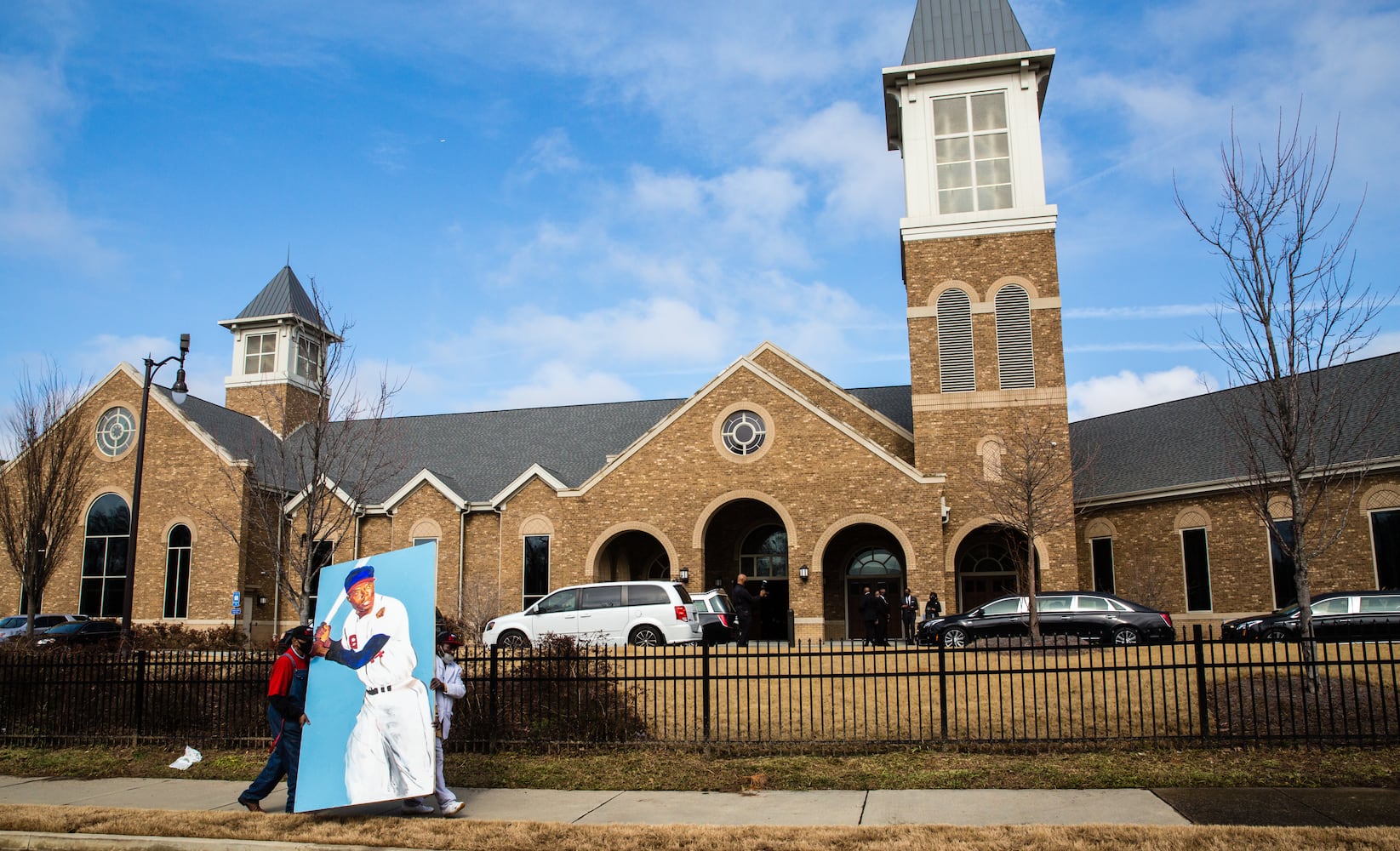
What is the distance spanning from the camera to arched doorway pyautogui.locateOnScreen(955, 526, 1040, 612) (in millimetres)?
30250

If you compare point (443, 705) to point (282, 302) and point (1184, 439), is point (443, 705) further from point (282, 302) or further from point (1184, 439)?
point (282, 302)

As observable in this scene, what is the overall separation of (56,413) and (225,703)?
17.5 meters

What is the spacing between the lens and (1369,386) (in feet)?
89.8

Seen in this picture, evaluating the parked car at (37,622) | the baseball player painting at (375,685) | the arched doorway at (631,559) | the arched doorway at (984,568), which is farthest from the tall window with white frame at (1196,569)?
the parked car at (37,622)

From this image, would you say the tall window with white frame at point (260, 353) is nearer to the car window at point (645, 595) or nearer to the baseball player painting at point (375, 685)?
the car window at point (645, 595)

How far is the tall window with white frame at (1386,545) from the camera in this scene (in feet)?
79.4

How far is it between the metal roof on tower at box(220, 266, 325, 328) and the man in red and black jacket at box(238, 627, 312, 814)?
3703cm

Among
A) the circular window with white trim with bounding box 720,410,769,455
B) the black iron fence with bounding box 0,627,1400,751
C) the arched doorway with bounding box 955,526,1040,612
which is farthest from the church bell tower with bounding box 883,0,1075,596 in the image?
the black iron fence with bounding box 0,627,1400,751

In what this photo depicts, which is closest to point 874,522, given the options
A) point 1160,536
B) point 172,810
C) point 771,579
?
point 771,579

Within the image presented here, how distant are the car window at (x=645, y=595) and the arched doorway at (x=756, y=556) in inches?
376

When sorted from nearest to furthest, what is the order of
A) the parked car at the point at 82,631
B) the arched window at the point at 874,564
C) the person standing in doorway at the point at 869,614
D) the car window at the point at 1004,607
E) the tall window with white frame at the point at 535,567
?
the car window at the point at 1004,607, the person standing in doorway at the point at 869,614, the parked car at the point at 82,631, the arched window at the point at 874,564, the tall window with white frame at the point at 535,567

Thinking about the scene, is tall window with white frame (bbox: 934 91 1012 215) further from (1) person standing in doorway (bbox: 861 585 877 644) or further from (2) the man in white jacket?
(2) the man in white jacket

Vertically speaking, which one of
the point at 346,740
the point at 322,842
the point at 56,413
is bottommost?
the point at 322,842

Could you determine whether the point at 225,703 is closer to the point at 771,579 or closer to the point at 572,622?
the point at 572,622
